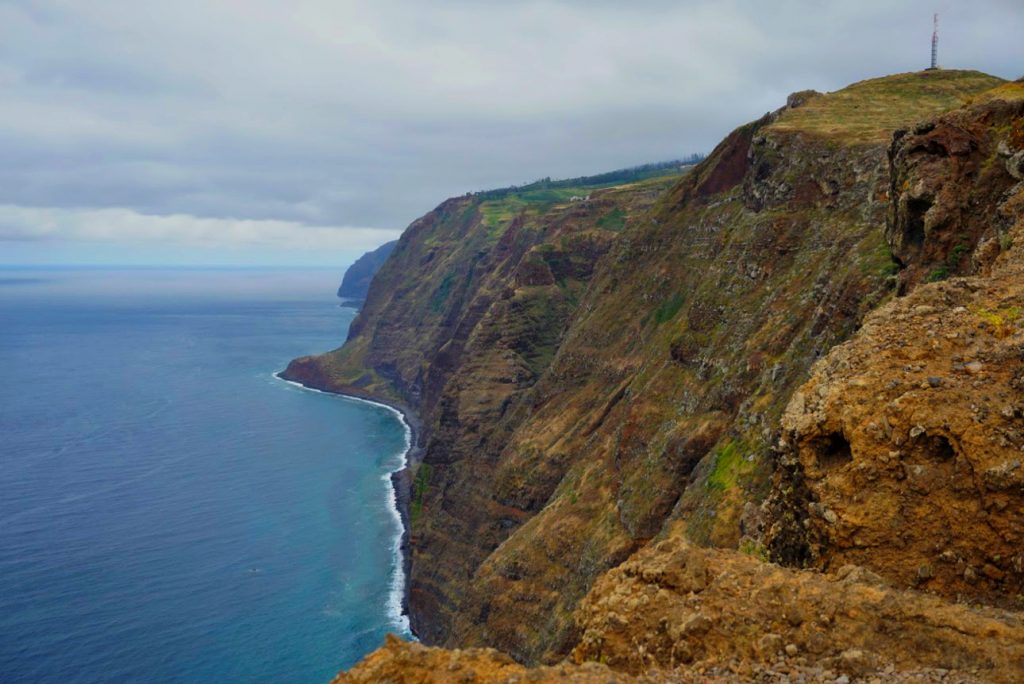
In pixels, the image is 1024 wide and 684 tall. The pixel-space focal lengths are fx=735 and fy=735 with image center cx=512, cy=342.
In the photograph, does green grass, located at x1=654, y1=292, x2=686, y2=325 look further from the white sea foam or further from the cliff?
the white sea foam

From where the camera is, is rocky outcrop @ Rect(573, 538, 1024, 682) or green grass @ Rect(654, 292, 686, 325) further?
green grass @ Rect(654, 292, 686, 325)

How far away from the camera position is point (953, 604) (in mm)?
14906

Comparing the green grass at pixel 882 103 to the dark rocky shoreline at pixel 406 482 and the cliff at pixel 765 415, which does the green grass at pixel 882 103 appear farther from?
the dark rocky shoreline at pixel 406 482

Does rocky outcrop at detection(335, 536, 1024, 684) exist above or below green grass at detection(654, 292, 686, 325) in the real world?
below

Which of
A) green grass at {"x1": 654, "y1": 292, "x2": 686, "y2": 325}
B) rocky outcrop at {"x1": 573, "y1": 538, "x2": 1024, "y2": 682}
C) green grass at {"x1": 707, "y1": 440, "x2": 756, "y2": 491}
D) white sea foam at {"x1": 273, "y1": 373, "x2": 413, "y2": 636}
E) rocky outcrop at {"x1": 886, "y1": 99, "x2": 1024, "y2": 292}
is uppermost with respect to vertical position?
rocky outcrop at {"x1": 886, "y1": 99, "x2": 1024, "y2": 292}

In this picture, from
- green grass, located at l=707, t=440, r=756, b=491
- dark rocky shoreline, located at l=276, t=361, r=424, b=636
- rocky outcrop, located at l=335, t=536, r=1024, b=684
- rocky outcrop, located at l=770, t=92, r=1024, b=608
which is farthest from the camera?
dark rocky shoreline, located at l=276, t=361, r=424, b=636

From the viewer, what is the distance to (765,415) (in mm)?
41906

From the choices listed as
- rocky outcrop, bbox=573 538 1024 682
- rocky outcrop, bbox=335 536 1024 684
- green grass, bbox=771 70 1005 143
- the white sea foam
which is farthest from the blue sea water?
green grass, bbox=771 70 1005 143

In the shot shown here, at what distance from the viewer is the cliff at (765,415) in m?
15.9

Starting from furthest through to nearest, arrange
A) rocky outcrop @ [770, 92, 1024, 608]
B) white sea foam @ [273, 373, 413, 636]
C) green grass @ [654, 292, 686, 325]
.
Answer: white sea foam @ [273, 373, 413, 636]
green grass @ [654, 292, 686, 325]
rocky outcrop @ [770, 92, 1024, 608]

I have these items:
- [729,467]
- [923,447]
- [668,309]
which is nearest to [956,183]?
[923,447]

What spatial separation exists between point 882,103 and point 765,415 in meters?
40.3

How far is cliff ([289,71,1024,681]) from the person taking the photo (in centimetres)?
1587

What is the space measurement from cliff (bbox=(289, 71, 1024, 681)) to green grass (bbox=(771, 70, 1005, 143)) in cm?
36
